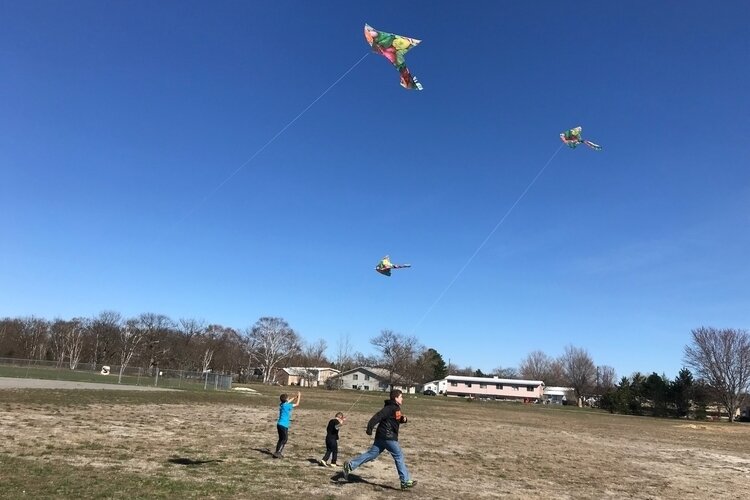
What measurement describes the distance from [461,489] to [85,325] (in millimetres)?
130736

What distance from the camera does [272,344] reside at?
4434 inches

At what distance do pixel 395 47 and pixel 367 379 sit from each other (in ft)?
418

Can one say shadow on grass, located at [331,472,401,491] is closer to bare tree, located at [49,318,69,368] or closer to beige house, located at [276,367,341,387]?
beige house, located at [276,367,341,387]

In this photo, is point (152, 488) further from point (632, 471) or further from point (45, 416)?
point (632, 471)

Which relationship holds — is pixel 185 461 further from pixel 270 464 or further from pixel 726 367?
pixel 726 367

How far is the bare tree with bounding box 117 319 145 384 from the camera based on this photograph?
4387 inches

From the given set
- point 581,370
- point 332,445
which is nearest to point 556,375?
point 581,370

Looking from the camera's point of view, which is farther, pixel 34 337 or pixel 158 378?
pixel 34 337

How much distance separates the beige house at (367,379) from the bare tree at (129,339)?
152 feet

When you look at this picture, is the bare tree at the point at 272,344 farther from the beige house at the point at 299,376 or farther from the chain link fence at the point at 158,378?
the chain link fence at the point at 158,378

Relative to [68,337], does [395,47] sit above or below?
above

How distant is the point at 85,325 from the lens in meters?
122

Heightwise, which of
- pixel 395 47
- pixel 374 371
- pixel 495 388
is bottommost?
pixel 495 388

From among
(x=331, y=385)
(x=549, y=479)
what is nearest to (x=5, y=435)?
(x=549, y=479)
